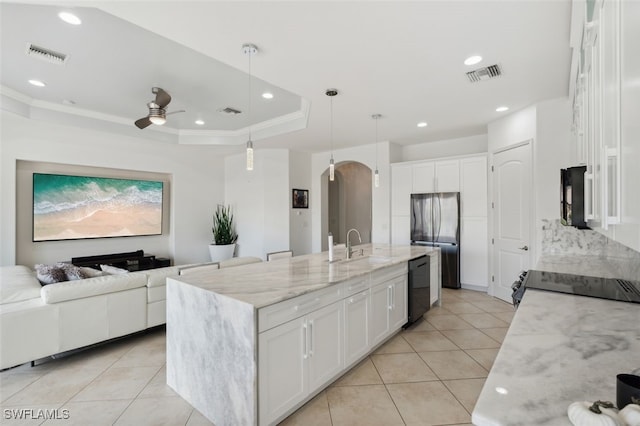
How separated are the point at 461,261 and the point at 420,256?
1.97 meters

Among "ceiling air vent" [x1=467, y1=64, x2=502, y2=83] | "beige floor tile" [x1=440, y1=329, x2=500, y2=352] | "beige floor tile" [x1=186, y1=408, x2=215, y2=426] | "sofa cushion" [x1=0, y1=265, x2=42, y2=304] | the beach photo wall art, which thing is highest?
"ceiling air vent" [x1=467, y1=64, x2=502, y2=83]

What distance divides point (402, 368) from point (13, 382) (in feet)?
11.0

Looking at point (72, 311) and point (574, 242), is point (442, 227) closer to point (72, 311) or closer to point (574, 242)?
point (574, 242)

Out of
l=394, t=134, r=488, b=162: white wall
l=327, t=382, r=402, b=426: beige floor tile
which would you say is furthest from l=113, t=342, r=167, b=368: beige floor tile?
l=394, t=134, r=488, b=162: white wall

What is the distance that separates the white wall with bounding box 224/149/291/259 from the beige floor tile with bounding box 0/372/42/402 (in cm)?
425

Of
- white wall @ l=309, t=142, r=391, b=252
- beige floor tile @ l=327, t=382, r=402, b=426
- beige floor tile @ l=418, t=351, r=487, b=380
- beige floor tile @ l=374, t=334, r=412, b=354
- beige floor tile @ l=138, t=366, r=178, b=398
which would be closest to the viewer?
beige floor tile @ l=327, t=382, r=402, b=426

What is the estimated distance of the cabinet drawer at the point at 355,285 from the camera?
2.43m

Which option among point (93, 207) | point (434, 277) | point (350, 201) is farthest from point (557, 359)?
point (350, 201)

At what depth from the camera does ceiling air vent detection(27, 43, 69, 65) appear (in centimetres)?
296

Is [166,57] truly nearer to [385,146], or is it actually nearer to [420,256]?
[420,256]

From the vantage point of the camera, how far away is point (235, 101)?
445 cm

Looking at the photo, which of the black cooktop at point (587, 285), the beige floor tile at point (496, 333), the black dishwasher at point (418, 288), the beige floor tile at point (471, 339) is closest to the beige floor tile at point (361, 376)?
the black dishwasher at point (418, 288)

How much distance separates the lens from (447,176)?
532 cm

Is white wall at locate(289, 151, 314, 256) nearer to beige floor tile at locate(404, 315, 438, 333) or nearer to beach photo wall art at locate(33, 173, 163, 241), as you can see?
beach photo wall art at locate(33, 173, 163, 241)
